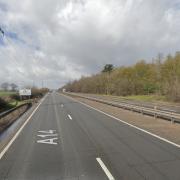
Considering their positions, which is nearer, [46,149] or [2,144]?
[46,149]

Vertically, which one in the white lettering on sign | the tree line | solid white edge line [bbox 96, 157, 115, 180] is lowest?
solid white edge line [bbox 96, 157, 115, 180]

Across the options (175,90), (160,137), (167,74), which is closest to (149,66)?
(167,74)

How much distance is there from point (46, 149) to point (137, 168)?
419 cm

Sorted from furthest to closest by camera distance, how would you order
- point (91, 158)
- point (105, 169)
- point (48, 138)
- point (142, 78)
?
point (142, 78) → point (48, 138) → point (91, 158) → point (105, 169)

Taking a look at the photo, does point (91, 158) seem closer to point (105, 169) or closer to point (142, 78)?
point (105, 169)

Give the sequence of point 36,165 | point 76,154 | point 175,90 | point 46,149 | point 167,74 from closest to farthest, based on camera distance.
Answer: point 36,165 → point 76,154 → point 46,149 → point 175,90 → point 167,74

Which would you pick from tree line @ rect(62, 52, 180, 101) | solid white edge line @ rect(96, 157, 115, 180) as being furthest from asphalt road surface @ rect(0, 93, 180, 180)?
tree line @ rect(62, 52, 180, 101)

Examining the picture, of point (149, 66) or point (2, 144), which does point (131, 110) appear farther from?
point (149, 66)

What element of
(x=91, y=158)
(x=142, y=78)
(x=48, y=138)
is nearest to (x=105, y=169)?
(x=91, y=158)

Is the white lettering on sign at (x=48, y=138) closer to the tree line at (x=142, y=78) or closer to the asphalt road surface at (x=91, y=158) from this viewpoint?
the asphalt road surface at (x=91, y=158)

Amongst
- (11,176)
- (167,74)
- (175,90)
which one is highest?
(167,74)

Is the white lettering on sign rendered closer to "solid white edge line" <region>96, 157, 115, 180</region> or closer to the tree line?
"solid white edge line" <region>96, 157, 115, 180</region>

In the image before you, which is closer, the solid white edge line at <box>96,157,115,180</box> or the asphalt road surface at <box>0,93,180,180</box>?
the solid white edge line at <box>96,157,115,180</box>

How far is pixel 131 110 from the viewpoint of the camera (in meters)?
29.5
